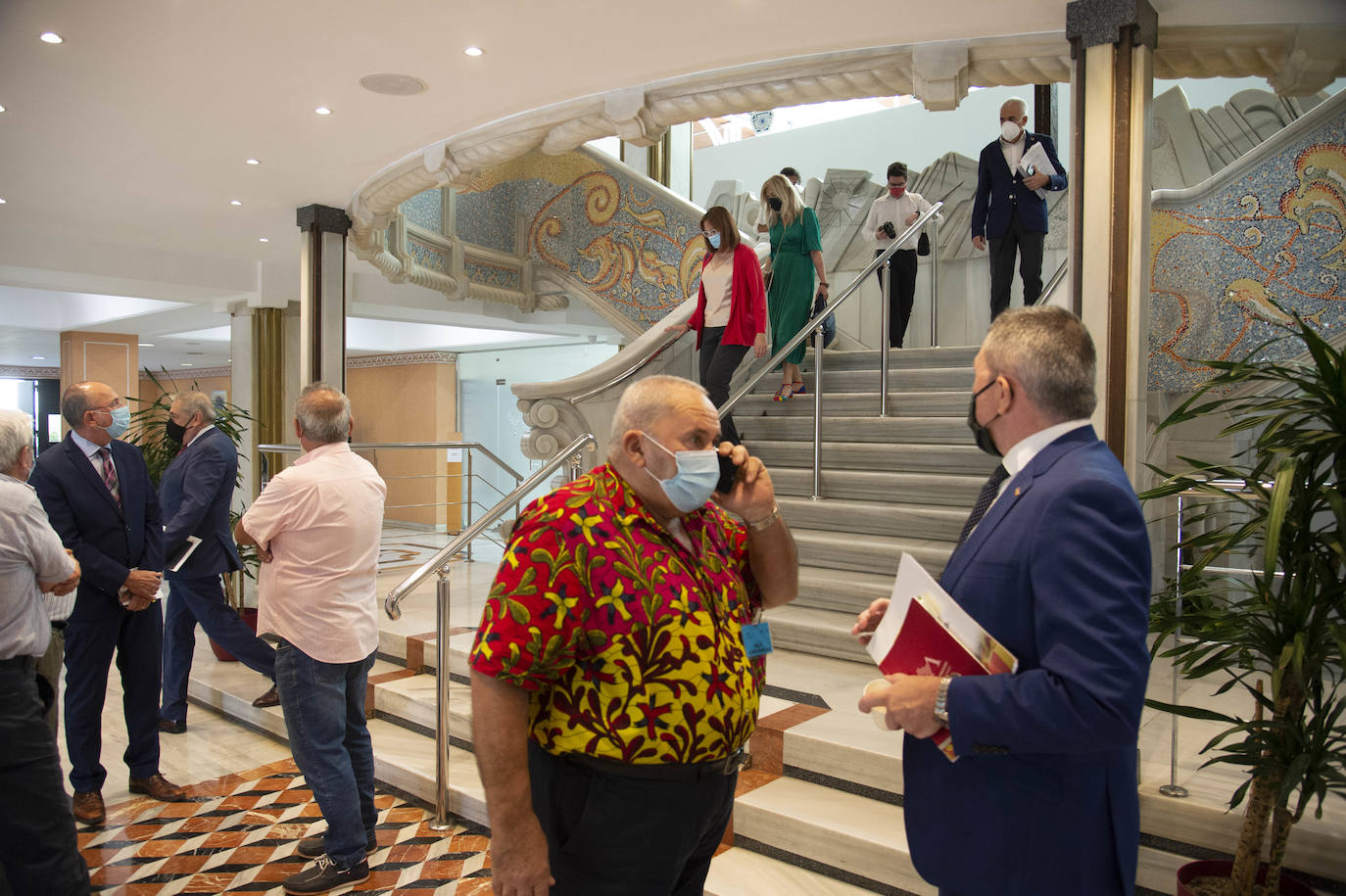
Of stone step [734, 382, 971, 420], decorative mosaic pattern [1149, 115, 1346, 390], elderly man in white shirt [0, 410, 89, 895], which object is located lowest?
elderly man in white shirt [0, 410, 89, 895]

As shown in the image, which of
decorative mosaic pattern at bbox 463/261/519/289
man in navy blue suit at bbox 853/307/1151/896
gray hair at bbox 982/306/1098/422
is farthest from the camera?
decorative mosaic pattern at bbox 463/261/519/289

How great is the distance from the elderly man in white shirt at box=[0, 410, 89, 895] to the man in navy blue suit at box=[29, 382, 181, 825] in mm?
833

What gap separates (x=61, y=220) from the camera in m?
7.27

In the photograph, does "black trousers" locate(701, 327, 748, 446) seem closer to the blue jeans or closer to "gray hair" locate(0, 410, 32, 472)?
the blue jeans

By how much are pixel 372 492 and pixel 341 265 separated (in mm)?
4164

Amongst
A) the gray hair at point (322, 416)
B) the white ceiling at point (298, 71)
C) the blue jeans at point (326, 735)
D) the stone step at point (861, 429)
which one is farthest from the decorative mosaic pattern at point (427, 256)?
the blue jeans at point (326, 735)

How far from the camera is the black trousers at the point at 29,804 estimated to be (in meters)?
2.44

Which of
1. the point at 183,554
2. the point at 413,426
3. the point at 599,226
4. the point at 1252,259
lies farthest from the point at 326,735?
the point at 413,426

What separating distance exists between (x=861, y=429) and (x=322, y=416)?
10.7 ft

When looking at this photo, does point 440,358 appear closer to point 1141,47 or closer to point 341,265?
point 341,265

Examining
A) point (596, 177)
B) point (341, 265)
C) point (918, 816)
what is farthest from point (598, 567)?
point (596, 177)

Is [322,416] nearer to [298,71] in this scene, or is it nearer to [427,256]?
[298,71]

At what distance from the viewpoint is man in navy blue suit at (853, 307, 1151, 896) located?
1287 millimetres

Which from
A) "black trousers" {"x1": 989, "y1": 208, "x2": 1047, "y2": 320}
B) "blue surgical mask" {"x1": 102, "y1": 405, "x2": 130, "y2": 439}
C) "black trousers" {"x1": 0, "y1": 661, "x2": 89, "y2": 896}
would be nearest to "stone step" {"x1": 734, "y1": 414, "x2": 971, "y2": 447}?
"black trousers" {"x1": 989, "y1": 208, "x2": 1047, "y2": 320}
